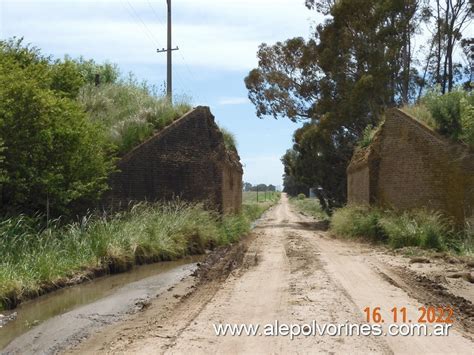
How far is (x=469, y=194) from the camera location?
17.8 metres

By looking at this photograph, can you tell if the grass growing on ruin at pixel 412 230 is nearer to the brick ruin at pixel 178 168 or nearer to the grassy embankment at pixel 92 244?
the grassy embankment at pixel 92 244

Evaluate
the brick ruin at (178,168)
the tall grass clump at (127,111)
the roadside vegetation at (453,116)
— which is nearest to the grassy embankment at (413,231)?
the roadside vegetation at (453,116)

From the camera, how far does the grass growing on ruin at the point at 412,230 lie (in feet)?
57.8

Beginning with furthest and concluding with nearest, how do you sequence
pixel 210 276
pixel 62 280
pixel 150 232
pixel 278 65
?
pixel 278 65, pixel 150 232, pixel 210 276, pixel 62 280

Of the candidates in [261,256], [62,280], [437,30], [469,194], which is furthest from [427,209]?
[437,30]

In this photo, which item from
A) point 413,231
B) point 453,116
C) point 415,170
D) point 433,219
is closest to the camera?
point 433,219

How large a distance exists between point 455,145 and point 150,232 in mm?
10060

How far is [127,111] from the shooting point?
2470 cm

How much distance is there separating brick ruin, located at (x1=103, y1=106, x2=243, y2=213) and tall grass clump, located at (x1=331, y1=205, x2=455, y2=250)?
559 cm

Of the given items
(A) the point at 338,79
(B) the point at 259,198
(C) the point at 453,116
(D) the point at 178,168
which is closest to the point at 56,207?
(D) the point at 178,168

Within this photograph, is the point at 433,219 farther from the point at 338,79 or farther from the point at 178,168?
the point at 338,79

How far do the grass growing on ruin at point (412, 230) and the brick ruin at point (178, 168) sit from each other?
5.90 m

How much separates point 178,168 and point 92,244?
8448mm

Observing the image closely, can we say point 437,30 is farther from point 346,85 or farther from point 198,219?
point 198,219
